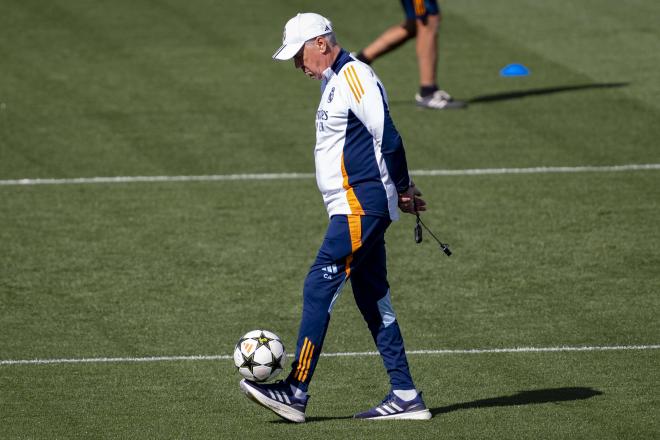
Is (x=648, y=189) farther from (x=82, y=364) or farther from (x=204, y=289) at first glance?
(x=82, y=364)

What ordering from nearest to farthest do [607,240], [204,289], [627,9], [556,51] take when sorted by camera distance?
1. [204,289]
2. [607,240]
3. [556,51]
4. [627,9]

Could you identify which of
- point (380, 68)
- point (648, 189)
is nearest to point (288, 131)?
point (380, 68)

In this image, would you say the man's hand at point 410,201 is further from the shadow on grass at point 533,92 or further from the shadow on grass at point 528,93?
the shadow on grass at point 533,92

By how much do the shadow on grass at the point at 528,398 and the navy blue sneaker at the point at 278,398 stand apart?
228 millimetres

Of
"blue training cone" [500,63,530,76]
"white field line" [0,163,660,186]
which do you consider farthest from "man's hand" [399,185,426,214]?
"blue training cone" [500,63,530,76]

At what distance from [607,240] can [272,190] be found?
3832mm

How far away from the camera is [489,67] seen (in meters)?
21.0

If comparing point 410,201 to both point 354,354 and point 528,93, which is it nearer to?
point 354,354

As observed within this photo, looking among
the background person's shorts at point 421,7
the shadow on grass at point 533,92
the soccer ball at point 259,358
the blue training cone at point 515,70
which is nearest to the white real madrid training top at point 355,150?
the soccer ball at point 259,358

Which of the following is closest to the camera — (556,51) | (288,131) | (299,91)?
(288,131)

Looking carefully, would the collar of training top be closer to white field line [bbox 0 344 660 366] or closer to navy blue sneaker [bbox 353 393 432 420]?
navy blue sneaker [bbox 353 393 432 420]

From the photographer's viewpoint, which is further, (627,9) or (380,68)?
Result: (627,9)

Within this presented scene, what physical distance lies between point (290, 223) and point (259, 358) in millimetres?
5604

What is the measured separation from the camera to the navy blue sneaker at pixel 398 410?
9531mm
